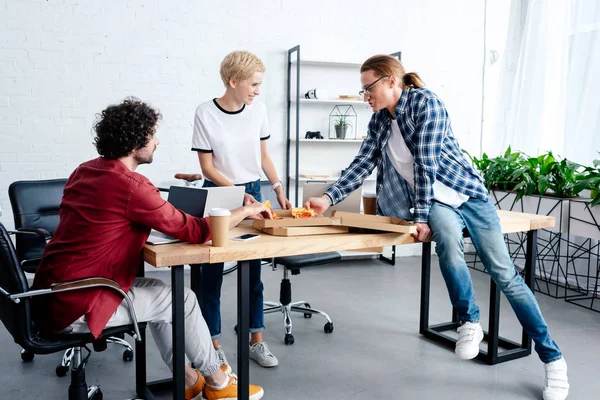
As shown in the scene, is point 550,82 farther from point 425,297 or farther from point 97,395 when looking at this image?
point 97,395

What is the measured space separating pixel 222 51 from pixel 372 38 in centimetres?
142

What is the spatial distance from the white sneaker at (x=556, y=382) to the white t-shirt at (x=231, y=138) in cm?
161

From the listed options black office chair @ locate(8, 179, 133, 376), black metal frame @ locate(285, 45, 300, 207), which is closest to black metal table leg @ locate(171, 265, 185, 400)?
black office chair @ locate(8, 179, 133, 376)

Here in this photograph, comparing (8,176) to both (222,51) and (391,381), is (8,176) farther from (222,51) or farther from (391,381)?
(391,381)

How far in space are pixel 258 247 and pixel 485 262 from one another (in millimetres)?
1114

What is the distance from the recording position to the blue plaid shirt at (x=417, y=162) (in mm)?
2279

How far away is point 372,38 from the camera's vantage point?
516 centimetres

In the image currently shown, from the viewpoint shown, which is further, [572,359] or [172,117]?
[172,117]

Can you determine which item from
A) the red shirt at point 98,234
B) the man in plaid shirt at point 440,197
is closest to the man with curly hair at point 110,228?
the red shirt at point 98,234

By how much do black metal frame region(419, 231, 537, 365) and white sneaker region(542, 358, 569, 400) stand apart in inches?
13.8

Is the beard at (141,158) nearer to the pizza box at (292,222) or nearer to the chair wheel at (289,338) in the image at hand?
the pizza box at (292,222)

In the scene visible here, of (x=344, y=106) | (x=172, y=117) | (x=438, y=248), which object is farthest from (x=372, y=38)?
(x=438, y=248)

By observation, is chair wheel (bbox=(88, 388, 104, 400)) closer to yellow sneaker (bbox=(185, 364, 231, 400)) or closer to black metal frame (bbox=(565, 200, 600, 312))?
yellow sneaker (bbox=(185, 364, 231, 400))

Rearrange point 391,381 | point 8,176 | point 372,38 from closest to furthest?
point 391,381, point 8,176, point 372,38
